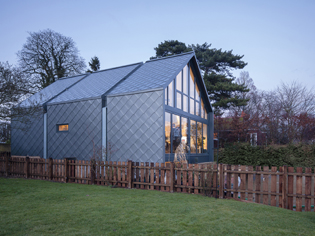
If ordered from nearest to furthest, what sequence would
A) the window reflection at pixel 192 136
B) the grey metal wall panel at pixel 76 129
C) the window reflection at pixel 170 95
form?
1. the window reflection at pixel 170 95
2. the grey metal wall panel at pixel 76 129
3. the window reflection at pixel 192 136

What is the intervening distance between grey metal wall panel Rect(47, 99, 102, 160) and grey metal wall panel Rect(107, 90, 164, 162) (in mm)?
785

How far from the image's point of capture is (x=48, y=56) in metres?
25.7

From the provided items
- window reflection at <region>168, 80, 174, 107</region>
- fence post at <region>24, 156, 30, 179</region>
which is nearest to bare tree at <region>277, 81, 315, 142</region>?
window reflection at <region>168, 80, 174, 107</region>

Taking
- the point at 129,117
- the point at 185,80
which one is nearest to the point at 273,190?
the point at 129,117

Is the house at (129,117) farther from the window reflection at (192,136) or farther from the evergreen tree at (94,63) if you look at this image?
the evergreen tree at (94,63)

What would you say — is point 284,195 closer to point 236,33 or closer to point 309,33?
point 236,33

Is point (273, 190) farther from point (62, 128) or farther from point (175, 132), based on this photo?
point (62, 128)

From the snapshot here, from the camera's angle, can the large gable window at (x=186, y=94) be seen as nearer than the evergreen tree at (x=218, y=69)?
Yes

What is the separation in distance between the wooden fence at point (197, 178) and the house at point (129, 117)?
167 centimetres

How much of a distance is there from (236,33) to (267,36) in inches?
128

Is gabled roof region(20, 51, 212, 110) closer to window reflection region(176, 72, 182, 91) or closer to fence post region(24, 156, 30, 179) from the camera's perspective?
window reflection region(176, 72, 182, 91)

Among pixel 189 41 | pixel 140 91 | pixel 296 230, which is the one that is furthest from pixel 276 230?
pixel 189 41

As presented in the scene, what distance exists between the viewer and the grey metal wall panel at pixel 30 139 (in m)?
14.0

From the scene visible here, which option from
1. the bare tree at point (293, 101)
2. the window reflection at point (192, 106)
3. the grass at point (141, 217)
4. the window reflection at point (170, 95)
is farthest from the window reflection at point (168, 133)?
the bare tree at point (293, 101)
